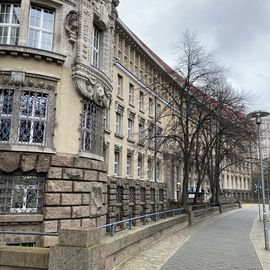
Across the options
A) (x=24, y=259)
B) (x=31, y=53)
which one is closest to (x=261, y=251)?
(x=24, y=259)

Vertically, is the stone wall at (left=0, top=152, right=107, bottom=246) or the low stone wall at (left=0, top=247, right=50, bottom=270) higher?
the stone wall at (left=0, top=152, right=107, bottom=246)

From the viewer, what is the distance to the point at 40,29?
14219 mm

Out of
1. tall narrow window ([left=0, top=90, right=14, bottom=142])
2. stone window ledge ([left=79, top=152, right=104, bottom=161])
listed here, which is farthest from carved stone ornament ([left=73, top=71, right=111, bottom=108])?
tall narrow window ([left=0, top=90, right=14, bottom=142])

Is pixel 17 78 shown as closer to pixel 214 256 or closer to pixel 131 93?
pixel 214 256

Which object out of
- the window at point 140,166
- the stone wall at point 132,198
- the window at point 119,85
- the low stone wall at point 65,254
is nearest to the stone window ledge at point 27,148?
the low stone wall at point 65,254

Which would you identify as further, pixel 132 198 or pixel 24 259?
pixel 132 198

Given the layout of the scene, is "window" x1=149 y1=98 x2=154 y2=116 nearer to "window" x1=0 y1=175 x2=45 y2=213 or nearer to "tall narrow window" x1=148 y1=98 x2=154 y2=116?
"tall narrow window" x1=148 y1=98 x2=154 y2=116

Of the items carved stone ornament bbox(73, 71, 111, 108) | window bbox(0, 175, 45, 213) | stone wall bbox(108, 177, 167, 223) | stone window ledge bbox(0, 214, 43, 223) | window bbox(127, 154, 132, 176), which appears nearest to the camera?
stone window ledge bbox(0, 214, 43, 223)

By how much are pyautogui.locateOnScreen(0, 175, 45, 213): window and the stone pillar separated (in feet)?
17.9

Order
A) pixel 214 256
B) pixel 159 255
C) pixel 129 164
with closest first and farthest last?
pixel 159 255 < pixel 214 256 < pixel 129 164

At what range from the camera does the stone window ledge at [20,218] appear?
1191 cm

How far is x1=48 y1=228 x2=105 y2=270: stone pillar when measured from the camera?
24.4 ft

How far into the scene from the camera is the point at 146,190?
35750mm

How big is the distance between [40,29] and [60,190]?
6.20 metres
